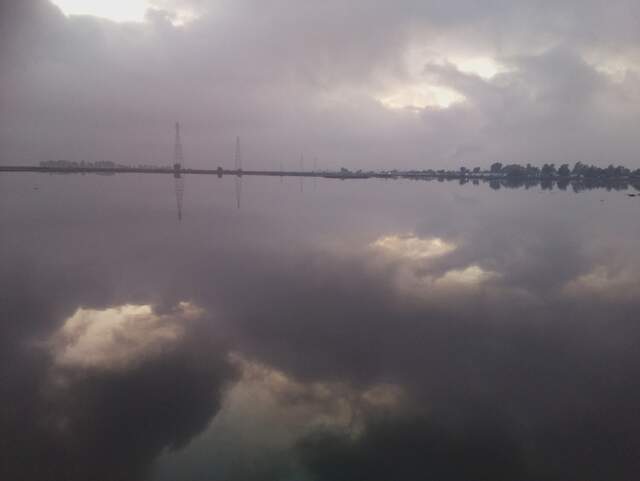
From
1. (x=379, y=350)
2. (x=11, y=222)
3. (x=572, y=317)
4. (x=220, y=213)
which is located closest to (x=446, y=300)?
(x=572, y=317)

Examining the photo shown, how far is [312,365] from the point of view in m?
7.93

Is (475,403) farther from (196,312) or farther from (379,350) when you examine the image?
(196,312)

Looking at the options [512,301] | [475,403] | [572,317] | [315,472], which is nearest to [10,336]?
[315,472]

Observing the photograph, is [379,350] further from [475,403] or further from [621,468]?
[621,468]

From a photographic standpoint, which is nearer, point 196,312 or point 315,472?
point 315,472

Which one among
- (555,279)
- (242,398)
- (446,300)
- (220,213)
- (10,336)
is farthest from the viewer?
(220,213)

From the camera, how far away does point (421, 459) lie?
532 centimetres

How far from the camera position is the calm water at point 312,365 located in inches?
210

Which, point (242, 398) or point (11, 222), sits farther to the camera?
point (11, 222)

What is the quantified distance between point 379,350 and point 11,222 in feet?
80.5

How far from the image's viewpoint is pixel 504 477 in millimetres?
5090

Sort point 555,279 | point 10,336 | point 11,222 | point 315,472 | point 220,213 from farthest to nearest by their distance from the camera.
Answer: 1. point 220,213
2. point 11,222
3. point 555,279
4. point 10,336
5. point 315,472

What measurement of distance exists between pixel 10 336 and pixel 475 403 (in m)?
9.96

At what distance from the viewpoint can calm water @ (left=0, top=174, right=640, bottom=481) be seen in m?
5.34
